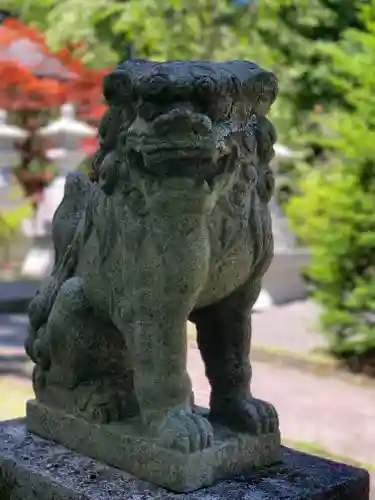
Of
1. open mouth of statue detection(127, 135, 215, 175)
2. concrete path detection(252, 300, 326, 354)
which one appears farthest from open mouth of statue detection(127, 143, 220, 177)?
concrete path detection(252, 300, 326, 354)

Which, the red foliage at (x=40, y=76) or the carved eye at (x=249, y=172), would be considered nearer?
the carved eye at (x=249, y=172)

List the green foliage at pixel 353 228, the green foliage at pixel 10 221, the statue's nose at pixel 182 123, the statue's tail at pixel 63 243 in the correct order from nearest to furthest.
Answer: the statue's nose at pixel 182 123 → the statue's tail at pixel 63 243 → the green foliage at pixel 353 228 → the green foliage at pixel 10 221

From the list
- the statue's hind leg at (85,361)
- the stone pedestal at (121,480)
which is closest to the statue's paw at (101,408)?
the statue's hind leg at (85,361)

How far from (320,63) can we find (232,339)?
10666mm

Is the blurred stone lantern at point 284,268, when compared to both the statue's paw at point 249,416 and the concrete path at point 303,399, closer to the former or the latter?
the concrete path at point 303,399

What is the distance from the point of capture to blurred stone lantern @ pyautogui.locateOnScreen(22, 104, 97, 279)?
8328mm

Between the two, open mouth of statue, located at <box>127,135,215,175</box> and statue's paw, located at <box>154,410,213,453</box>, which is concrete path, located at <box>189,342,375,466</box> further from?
open mouth of statue, located at <box>127,135,215,175</box>

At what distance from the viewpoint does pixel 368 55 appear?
520cm

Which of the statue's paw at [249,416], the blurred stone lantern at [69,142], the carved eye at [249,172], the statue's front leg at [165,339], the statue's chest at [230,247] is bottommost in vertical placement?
the blurred stone lantern at [69,142]

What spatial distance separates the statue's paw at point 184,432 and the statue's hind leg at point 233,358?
164mm

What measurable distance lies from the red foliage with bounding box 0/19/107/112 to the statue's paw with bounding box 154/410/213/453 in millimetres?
9683

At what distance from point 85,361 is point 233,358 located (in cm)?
37

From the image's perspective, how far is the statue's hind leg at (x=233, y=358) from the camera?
1.90 m

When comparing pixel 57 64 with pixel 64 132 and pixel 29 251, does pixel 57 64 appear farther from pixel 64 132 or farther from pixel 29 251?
pixel 29 251
